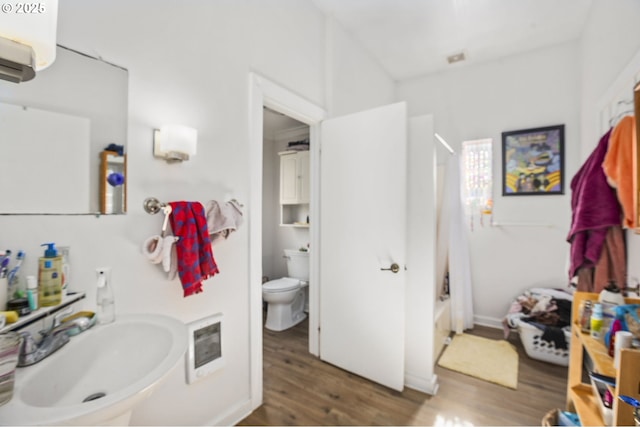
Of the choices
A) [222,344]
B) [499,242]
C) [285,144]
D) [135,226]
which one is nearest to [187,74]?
[135,226]

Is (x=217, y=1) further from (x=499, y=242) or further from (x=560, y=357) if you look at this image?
(x=560, y=357)

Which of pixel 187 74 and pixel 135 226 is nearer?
pixel 135 226

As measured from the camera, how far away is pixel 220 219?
1439mm

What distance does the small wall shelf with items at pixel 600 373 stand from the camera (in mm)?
805

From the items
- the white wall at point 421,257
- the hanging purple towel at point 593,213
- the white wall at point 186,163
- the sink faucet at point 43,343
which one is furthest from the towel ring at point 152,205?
the hanging purple towel at point 593,213

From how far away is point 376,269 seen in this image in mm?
1981

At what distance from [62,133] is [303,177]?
2556 mm

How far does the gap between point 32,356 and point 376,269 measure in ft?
5.55

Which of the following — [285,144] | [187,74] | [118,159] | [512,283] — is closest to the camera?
[118,159]

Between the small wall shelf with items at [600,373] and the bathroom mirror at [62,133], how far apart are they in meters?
1.79

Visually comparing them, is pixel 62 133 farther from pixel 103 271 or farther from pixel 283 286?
pixel 283 286

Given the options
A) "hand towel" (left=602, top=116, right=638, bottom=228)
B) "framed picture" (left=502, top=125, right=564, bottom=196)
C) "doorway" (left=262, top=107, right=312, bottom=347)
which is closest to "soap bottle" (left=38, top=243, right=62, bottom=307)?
"hand towel" (left=602, top=116, right=638, bottom=228)

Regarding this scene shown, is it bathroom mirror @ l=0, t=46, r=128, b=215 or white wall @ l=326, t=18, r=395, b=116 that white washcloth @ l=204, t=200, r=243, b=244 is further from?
white wall @ l=326, t=18, r=395, b=116

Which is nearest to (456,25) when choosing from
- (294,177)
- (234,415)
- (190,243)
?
(294,177)
